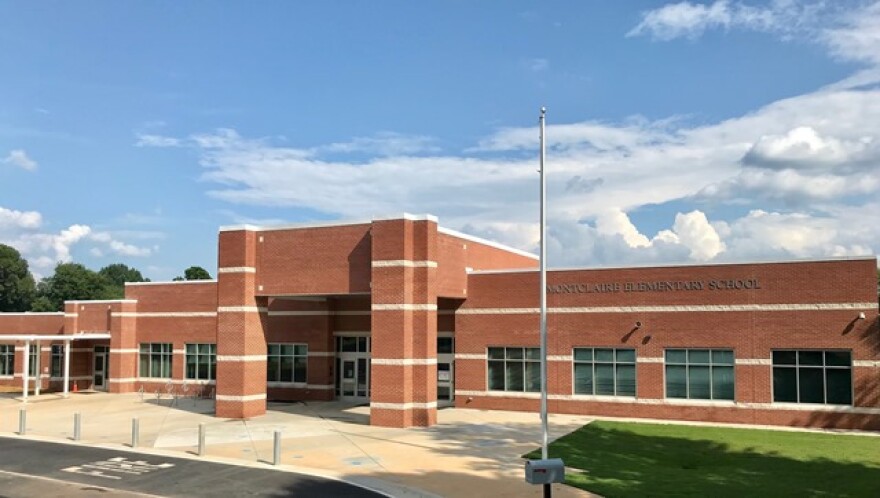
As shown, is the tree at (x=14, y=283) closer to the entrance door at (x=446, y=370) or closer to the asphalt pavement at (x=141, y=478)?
the entrance door at (x=446, y=370)

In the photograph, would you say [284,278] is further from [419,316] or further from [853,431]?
[853,431]

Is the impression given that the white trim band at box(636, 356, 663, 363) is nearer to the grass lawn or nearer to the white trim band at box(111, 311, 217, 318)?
the grass lawn

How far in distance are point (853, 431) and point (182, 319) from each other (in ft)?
111

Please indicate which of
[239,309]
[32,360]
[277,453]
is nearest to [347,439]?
[277,453]

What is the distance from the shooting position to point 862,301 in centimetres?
2611

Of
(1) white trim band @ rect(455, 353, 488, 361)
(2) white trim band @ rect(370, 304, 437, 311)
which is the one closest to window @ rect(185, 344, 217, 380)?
(1) white trim band @ rect(455, 353, 488, 361)

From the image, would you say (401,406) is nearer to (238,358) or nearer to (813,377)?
(238,358)

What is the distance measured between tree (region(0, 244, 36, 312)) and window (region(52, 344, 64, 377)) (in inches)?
2434

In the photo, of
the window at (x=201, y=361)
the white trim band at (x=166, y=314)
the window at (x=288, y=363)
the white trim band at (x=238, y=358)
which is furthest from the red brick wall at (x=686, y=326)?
the white trim band at (x=166, y=314)

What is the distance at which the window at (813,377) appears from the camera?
26.2m

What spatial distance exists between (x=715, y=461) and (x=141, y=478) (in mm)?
15269

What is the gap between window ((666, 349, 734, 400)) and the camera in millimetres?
28078

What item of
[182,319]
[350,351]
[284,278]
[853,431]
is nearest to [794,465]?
[853,431]

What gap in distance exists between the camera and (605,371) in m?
30.1
